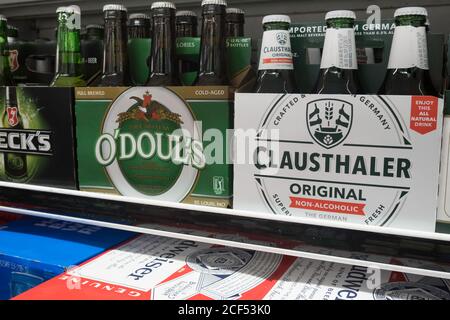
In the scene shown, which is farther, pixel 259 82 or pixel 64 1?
pixel 64 1

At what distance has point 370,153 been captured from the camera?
76cm

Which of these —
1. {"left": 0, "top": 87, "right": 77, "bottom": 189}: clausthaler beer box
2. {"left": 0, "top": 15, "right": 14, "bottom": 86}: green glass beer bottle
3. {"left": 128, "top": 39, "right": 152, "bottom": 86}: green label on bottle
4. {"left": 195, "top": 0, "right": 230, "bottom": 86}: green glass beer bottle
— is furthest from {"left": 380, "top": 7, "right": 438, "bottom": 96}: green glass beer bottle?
{"left": 0, "top": 15, "right": 14, "bottom": 86}: green glass beer bottle

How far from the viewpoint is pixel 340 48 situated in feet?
2.76

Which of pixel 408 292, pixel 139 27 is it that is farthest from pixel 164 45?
pixel 408 292

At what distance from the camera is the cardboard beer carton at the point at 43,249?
1.04 meters

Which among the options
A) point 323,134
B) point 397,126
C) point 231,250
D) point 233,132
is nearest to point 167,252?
point 231,250

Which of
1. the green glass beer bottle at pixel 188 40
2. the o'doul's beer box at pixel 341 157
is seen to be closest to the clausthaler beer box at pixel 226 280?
the o'doul's beer box at pixel 341 157

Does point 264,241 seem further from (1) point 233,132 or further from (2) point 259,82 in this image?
(2) point 259,82

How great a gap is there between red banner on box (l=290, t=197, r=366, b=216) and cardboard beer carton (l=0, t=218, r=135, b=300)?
0.55 metres

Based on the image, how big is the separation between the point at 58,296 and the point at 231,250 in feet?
1.32

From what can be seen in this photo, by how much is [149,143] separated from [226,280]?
334 mm

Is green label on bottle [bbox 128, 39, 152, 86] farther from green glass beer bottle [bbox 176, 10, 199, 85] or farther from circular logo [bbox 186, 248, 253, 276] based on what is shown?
circular logo [bbox 186, 248, 253, 276]

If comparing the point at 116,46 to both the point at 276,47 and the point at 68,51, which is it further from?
the point at 276,47

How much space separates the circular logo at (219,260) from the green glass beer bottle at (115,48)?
461 mm
